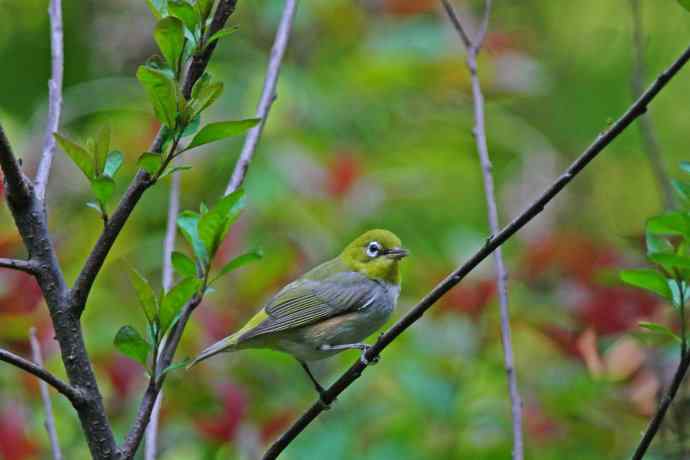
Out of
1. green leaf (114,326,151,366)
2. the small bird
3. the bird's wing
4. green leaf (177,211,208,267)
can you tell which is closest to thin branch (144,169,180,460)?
green leaf (177,211,208,267)

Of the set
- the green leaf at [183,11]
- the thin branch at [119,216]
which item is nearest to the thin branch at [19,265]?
the thin branch at [119,216]

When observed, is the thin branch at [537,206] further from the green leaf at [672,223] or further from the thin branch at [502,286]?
the thin branch at [502,286]

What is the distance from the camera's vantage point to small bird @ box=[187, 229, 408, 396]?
301cm

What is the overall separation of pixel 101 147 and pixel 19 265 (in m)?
0.24

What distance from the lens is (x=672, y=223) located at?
5.29ft

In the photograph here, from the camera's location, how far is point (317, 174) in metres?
4.15

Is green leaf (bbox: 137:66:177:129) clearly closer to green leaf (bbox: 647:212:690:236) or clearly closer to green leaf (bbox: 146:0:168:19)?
green leaf (bbox: 146:0:168:19)

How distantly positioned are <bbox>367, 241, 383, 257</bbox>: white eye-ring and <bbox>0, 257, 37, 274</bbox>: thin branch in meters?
1.91

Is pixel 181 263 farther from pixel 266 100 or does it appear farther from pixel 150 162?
pixel 266 100

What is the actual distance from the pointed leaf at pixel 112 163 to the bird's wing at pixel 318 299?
1403 mm

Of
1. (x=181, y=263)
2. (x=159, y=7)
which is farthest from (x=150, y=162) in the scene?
(x=159, y=7)

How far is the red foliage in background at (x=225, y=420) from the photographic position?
2.91 m

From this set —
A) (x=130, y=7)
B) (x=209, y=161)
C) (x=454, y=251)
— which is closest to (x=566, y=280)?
(x=454, y=251)

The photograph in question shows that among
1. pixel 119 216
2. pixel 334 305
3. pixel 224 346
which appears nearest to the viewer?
pixel 119 216
